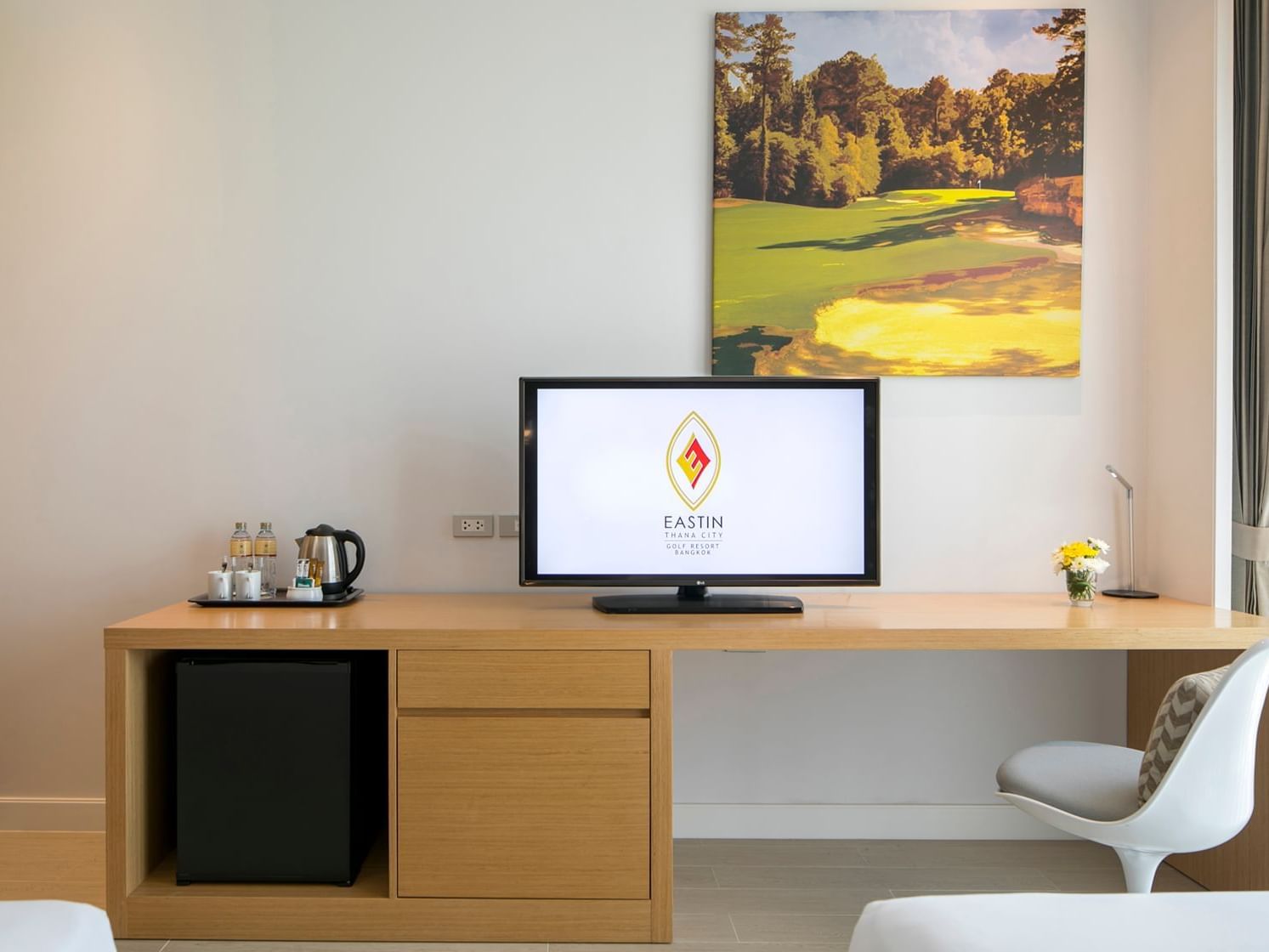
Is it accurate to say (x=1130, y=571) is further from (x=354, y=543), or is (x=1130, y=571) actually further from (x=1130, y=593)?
(x=354, y=543)

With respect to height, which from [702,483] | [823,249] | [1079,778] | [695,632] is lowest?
[1079,778]

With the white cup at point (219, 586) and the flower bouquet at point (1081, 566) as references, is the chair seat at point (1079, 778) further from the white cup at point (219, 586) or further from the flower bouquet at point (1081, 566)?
the white cup at point (219, 586)

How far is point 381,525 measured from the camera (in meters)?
2.93

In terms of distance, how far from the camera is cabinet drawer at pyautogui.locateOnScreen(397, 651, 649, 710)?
2.27m

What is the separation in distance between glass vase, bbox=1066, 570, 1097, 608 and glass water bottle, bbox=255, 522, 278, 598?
226 centimetres

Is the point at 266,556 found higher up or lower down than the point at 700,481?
lower down

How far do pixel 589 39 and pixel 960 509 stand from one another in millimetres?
1839

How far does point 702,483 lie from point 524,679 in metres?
→ 0.73

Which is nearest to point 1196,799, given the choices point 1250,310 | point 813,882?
point 813,882

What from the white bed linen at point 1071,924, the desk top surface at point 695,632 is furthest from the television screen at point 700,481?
the white bed linen at point 1071,924

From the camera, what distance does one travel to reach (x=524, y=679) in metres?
2.27

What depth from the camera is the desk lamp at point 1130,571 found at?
2.81m

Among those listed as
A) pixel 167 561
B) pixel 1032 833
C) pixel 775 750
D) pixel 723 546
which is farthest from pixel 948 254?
pixel 167 561

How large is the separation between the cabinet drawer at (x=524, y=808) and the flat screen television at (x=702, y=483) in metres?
0.47
